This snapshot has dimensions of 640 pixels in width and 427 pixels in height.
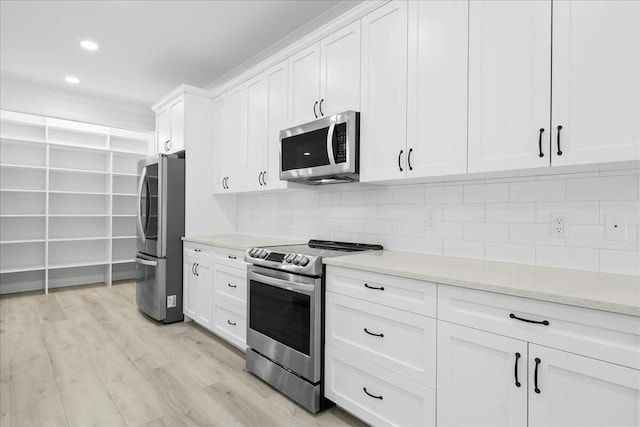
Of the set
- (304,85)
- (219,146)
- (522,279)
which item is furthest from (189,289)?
(522,279)

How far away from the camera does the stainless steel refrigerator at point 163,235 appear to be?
137 inches

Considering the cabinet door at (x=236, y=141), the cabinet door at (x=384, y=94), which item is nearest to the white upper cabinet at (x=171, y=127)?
the cabinet door at (x=236, y=141)

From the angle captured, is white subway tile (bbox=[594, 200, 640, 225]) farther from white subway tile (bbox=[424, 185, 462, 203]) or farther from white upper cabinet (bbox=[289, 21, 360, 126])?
white upper cabinet (bbox=[289, 21, 360, 126])

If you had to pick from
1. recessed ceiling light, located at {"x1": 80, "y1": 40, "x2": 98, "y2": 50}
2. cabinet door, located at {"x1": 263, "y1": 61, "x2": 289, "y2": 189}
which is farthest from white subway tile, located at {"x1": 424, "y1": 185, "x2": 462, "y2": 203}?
recessed ceiling light, located at {"x1": 80, "y1": 40, "x2": 98, "y2": 50}

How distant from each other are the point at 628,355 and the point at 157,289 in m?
3.59

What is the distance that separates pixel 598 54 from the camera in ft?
4.45

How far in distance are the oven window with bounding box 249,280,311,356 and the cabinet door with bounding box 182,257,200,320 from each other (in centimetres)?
117

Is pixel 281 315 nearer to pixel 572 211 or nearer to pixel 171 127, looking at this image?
pixel 572 211

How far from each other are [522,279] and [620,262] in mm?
528

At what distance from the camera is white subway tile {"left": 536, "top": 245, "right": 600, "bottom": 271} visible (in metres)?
1.61

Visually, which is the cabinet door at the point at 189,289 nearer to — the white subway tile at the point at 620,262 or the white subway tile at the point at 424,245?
the white subway tile at the point at 424,245

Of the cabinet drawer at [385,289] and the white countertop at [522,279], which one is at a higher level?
the white countertop at [522,279]

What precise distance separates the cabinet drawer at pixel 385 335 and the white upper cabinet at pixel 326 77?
1.31 metres

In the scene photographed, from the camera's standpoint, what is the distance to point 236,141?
346 centimetres
